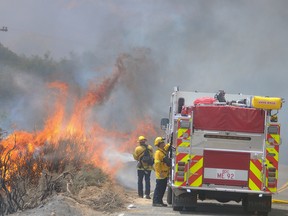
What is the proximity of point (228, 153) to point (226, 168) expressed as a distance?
1.09 ft

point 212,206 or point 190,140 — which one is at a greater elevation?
point 190,140

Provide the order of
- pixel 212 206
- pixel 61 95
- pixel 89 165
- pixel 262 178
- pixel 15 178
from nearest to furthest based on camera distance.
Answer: pixel 262 178 → pixel 15 178 → pixel 212 206 → pixel 89 165 → pixel 61 95

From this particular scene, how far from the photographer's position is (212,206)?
15.4 m

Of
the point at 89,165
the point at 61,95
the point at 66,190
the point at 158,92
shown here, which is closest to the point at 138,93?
the point at 158,92

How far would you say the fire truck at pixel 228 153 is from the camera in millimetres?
13078

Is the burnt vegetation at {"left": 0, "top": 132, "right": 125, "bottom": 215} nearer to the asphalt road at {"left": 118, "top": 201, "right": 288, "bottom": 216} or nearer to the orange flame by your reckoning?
the orange flame

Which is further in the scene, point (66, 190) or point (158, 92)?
point (158, 92)

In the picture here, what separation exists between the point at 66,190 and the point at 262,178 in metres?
4.67

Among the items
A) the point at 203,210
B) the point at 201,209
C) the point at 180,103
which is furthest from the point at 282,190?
the point at 203,210

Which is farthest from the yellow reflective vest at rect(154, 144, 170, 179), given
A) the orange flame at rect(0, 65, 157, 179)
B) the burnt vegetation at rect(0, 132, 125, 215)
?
the orange flame at rect(0, 65, 157, 179)

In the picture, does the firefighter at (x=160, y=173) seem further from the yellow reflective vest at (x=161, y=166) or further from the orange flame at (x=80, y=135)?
the orange flame at (x=80, y=135)

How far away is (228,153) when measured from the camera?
43.0 feet

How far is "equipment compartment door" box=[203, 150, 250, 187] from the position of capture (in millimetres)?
13094

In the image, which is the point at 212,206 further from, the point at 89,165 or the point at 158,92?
the point at 158,92
